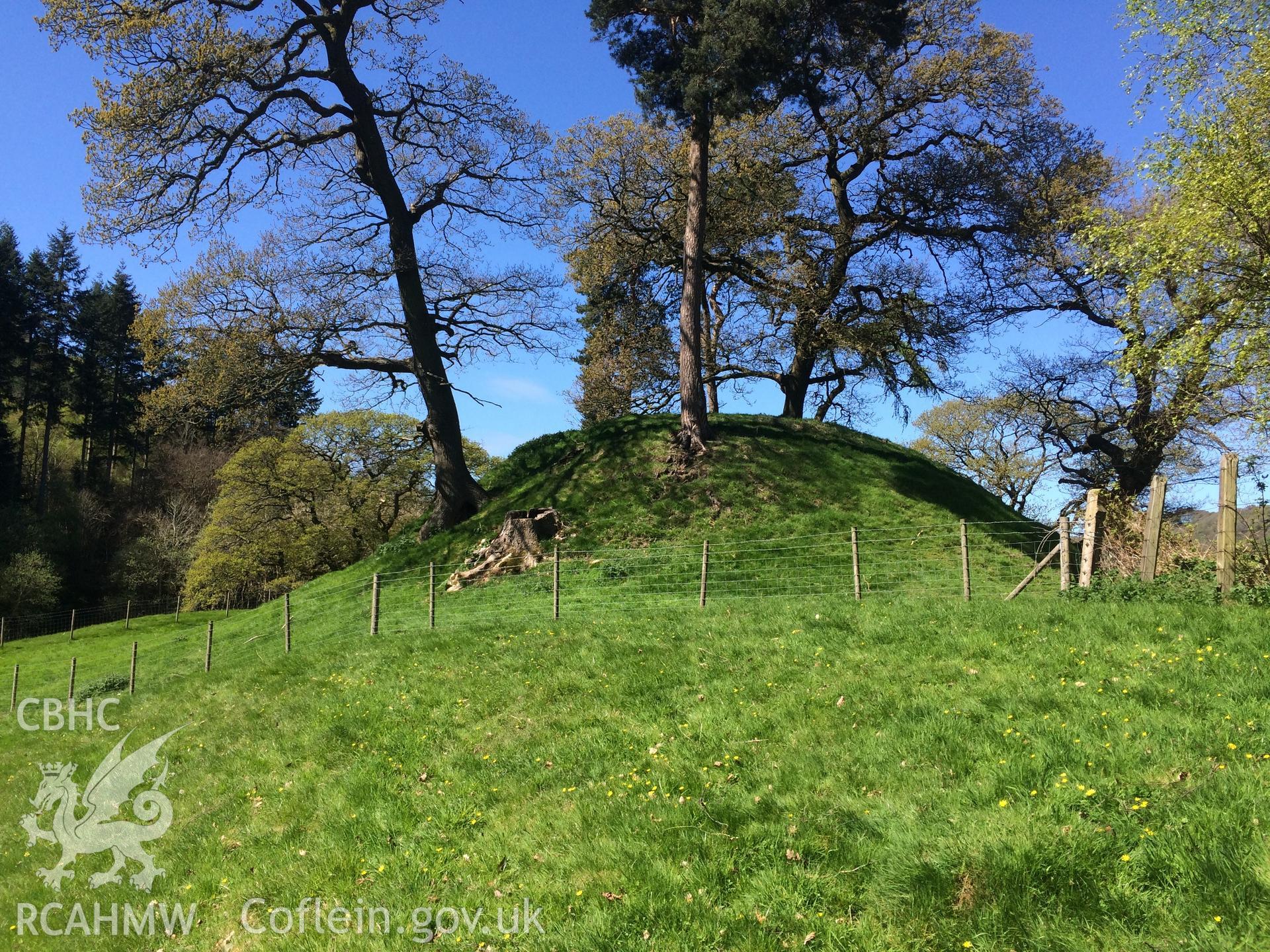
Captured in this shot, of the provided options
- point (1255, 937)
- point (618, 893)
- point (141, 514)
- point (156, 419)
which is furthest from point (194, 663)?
point (141, 514)

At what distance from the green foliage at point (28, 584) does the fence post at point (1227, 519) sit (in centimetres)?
4916

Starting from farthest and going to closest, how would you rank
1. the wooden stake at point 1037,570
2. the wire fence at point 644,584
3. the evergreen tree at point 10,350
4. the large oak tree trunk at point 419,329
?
the evergreen tree at point 10,350 → the large oak tree trunk at point 419,329 → the wire fence at point 644,584 → the wooden stake at point 1037,570

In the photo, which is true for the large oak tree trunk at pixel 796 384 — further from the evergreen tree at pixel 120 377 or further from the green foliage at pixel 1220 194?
the evergreen tree at pixel 120 377

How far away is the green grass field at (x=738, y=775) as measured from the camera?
4297mm

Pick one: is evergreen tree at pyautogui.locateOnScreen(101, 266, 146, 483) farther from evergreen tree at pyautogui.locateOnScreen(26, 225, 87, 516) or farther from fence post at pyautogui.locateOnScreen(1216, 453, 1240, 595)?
fence post at pyautogui.locateOnScreen(1216, 453, 1240, 595)

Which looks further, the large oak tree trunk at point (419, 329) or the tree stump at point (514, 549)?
the large oak tree trunk at point (419, 329)

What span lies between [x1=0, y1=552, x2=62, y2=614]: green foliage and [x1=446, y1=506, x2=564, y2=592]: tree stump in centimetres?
3470

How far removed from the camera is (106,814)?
961 cm

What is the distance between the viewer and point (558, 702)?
29.0ft

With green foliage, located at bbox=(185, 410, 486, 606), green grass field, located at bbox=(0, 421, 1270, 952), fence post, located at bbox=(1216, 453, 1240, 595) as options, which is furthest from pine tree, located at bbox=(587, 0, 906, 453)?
green foliage, located at bbox=(185, 410, 486, 606)

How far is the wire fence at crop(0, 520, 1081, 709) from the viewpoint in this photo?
13086 millimetres

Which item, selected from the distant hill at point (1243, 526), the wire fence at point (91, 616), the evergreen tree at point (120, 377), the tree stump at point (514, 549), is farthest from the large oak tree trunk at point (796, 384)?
the evergreen tree at point (120, 377)

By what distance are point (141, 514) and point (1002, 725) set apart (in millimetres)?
55131

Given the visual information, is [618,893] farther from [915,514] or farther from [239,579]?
[239,579]
